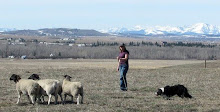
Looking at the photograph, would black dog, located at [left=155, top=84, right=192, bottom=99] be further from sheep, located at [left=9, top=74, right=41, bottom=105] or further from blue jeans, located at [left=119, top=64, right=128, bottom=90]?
sheep, located at [left=9, top=74, right=41, bottom=105]

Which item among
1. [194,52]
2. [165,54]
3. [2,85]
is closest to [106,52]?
[165,54]

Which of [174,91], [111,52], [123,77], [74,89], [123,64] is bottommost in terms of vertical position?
[111,52]

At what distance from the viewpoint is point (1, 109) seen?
16109mm

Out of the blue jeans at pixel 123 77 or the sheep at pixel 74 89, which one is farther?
A: the blue jeans at pixel 123 77

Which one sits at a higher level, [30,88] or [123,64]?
[123,64]

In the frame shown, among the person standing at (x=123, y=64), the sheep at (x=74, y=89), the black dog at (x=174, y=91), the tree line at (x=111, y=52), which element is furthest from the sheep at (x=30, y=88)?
the tree line at (x=111, y=52)

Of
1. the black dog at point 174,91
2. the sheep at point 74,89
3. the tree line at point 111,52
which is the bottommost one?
the tree line at point 111,52

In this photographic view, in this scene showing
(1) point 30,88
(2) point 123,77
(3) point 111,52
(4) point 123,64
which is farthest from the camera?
(3) point 111,52

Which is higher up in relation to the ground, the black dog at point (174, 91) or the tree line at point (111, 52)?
the black dog at point (174, 91)

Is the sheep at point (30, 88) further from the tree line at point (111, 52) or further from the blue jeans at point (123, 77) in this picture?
the tree line at point (111, 52)

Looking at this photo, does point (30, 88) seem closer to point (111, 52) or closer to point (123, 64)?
point (123, 64)

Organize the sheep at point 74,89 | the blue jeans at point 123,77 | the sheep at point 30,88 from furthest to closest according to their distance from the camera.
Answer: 1. the blue jeans at point 123,77
2. the sheep at point 74,89
3. the sheep at point 30,88

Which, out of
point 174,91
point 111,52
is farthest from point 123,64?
point 111,52

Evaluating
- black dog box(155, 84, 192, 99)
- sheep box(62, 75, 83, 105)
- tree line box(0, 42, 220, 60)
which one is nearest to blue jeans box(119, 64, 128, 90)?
black dog box(155, 84, 192, 99)
